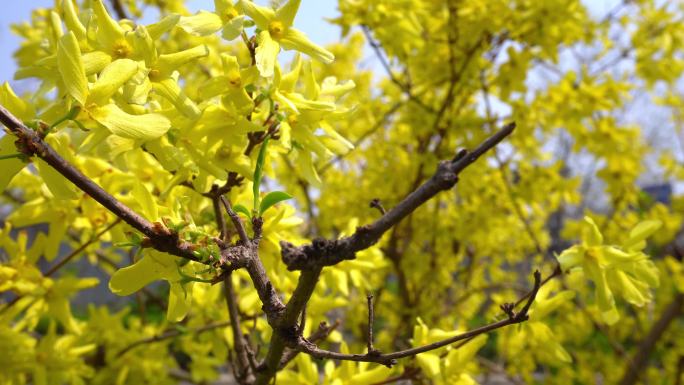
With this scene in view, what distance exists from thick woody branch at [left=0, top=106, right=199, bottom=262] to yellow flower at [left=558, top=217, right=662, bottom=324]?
957 millimetres

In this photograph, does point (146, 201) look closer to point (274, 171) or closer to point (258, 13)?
point (258, 13)

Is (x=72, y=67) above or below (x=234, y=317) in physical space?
above

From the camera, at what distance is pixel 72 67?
2.83 feet

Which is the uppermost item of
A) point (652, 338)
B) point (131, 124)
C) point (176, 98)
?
point (176, 98)

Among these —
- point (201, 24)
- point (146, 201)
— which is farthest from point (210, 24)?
point (146, 201)

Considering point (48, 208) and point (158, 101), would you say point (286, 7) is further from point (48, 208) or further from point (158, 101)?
point (48, 208)

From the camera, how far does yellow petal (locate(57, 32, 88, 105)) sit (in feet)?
2.77

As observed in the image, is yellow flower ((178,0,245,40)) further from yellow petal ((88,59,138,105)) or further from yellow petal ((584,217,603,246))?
yellow petal ((584,217,603,246))

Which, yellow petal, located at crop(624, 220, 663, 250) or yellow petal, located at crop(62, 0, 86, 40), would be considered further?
yellow petal, located at crop(624, 220, 663, 250)

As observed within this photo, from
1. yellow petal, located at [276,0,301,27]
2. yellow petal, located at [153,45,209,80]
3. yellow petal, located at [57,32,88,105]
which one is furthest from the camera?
yellow petal, located at [276,0,301,27]

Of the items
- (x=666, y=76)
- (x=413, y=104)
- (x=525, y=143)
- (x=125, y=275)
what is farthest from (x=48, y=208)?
(x=666, y=76)

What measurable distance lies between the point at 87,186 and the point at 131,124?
17cm

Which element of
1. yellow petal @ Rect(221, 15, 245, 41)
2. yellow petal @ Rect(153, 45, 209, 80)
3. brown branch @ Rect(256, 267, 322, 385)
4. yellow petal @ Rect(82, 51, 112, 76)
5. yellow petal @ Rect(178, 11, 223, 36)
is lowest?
brown branch @ Rect(256, 267, 322, 385)

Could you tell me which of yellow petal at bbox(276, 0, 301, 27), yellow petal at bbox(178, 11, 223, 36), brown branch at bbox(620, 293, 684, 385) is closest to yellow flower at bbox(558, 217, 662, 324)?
yellow petal at bbox(276, 0, 301, 27)
